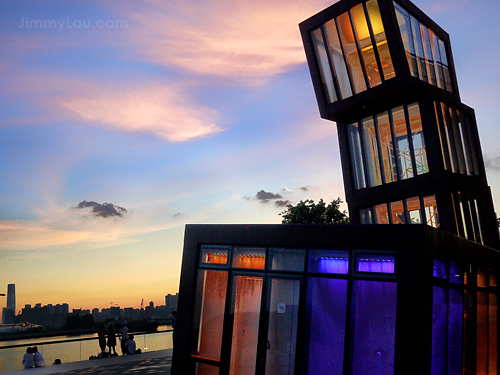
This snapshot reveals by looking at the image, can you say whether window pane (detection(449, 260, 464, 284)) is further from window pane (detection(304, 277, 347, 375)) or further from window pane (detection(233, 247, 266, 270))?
window pane (detection(233, 247, 266, 270))

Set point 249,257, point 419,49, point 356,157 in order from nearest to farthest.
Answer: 1. point 249,257
2. point 419,49
3. point 356,157

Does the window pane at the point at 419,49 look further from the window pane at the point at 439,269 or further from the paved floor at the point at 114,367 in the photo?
the paved floor at the point at 114,367

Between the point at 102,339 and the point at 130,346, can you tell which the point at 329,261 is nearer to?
the point at 130,346

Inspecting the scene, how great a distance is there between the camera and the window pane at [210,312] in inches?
419

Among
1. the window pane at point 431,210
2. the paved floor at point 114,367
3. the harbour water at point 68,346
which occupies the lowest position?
the paved floor at point 114,367

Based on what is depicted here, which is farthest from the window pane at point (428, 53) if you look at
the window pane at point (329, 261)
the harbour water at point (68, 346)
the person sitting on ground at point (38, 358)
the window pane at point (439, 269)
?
the person sitting on ground at point (38, 358)

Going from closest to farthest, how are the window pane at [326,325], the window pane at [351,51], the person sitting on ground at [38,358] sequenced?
the window pane at [326,325]
the person sitting on ground at [38,358]
the window pane at [351,51]

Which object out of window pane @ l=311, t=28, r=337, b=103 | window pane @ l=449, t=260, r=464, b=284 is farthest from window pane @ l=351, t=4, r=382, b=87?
window pane @ l=449, t=260, r=464, b=284

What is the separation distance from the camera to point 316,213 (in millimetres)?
33094

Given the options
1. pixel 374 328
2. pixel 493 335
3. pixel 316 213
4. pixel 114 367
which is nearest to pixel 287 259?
pixel 374 328

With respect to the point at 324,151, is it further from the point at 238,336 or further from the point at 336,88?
the point at 238,336

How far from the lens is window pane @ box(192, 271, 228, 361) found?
10.6m

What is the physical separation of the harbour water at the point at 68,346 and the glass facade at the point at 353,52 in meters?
13.9

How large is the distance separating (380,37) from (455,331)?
13034 mm
